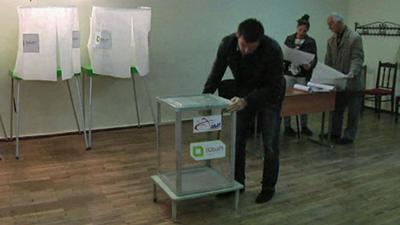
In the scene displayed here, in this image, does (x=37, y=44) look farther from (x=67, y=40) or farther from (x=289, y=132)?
(x=289, y=132)

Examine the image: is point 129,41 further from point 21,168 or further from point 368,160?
point 368,160

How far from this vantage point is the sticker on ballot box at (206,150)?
9.65 ft

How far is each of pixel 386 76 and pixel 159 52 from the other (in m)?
→ 3.40

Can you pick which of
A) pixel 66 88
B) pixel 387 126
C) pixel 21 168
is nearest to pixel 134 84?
pixel 66 88

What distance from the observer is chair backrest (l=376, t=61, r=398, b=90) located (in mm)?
6301

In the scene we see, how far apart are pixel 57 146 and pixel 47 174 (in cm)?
87

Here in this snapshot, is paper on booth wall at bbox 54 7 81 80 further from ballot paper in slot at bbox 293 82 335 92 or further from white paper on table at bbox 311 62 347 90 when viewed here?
white paper on table at bbox 311 62 347 90

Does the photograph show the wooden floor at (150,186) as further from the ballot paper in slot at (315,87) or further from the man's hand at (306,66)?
the man's hand at (306,66)

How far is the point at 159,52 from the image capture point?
5.55m

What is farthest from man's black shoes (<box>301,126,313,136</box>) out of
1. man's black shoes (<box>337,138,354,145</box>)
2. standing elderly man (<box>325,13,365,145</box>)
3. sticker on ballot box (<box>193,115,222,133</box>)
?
sticker on ballot box (<box>193,115,222,133</box>)

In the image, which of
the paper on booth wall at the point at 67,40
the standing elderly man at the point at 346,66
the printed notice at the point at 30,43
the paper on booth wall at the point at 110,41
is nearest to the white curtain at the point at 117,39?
the paper on booth wall at the point at 110,41

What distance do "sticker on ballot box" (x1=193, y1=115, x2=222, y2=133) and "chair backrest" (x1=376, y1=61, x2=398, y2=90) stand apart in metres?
4.27

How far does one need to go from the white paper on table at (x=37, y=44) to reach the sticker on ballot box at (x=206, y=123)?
210cm

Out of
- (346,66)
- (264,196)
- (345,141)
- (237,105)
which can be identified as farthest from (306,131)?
(237,105)
